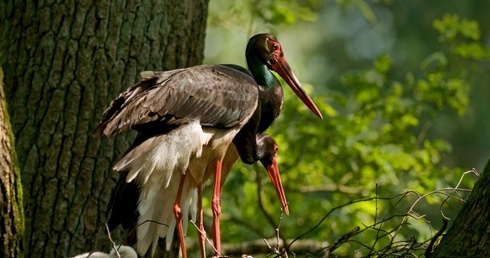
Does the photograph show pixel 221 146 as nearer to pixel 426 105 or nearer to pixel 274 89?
pixel 274 89

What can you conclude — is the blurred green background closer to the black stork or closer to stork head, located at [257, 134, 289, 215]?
stork head, located at [257, 134, 289, 215]

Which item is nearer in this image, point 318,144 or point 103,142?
point 103,142

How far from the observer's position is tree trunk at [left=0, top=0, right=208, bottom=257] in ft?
16.9

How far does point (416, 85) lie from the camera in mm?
7219

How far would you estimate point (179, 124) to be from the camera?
493 centimetres

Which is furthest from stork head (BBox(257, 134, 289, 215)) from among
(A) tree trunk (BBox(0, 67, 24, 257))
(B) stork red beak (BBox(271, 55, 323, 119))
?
(A) tree trunk (BBox(0, 67, 24, 257))

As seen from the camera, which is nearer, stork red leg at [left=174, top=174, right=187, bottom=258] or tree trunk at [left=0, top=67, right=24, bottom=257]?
tree trunk at [left=0, top=67, right=24, bottom=257]

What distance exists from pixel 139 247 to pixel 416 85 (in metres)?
2.68

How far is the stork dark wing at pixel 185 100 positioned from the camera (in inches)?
186

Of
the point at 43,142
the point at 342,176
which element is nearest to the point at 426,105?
the point at 342,176

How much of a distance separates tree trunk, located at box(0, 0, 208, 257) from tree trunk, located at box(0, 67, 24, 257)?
850 mm

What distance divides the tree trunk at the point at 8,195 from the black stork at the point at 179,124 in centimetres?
52

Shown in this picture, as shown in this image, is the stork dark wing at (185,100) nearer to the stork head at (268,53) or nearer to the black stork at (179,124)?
the black stork at (179,124)

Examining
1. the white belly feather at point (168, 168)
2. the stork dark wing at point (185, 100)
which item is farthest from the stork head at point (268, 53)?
the white belly feather at point (168, 168)
